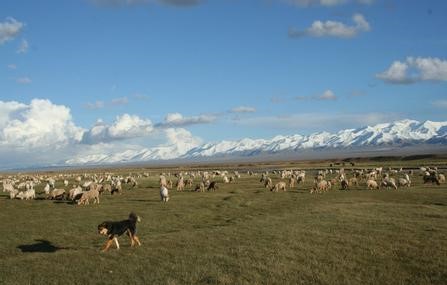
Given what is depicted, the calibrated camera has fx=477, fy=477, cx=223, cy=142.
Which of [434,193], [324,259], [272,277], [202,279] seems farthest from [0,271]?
[434,193]

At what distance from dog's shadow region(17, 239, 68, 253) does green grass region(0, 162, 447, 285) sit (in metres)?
0.25

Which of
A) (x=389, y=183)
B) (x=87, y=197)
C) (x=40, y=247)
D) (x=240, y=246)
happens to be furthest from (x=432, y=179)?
(x=40, y=247)

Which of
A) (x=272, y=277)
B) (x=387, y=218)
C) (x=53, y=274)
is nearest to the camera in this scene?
(x=272, y=277)

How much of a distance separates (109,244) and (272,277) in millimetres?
9311

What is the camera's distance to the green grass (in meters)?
18.7

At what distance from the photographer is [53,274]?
1988 cm

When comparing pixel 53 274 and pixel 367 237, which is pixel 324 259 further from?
pixel 53 274

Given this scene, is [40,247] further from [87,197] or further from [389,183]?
[389,183]

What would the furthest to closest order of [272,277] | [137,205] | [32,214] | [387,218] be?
1. [137,205]
2. [32,214]
3. [387,218]
4. [272,277]

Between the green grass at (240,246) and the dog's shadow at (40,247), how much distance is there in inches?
9.7

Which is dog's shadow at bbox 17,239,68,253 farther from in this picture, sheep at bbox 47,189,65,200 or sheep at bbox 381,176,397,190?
sheep at bbox 381,176,397,190

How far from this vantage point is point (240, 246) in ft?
76.6

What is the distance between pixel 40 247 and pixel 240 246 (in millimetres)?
11425

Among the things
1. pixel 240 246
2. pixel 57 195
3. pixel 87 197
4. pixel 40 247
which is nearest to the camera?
pixel 240 246
